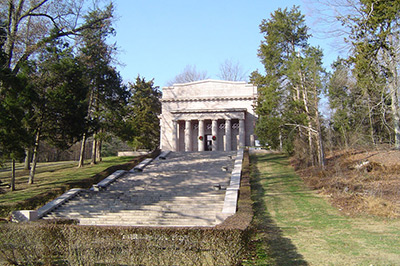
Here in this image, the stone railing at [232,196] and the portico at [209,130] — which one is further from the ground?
the portico at [209,130]

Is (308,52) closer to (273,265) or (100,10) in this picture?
(100,10)

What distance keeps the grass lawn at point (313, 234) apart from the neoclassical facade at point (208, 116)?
61.9ft

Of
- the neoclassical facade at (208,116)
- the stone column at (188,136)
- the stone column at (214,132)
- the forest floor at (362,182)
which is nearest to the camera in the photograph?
the forest floor at (362,182)

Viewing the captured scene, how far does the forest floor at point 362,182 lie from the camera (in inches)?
467

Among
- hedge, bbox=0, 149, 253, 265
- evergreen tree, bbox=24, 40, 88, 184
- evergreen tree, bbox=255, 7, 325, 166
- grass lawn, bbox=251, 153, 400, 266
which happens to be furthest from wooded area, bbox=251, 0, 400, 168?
evergreen tree, bbox=24, 40, 88, 184

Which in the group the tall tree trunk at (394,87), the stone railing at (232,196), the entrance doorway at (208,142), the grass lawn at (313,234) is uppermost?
the tall tree trunk at (394,87)

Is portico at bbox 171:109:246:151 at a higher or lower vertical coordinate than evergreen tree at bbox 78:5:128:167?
lower

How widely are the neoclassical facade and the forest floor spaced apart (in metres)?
14.5

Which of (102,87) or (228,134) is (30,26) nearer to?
(102,87)

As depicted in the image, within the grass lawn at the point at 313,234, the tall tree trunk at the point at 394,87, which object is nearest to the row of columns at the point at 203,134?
the tall tree trunk at the point at 394,87

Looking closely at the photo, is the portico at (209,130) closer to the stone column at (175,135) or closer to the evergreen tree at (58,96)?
the stone column at (175,135)

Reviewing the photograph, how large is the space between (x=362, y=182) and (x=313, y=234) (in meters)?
6.80

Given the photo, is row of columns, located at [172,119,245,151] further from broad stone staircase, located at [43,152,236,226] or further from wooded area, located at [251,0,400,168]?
broad stone staircase, located at [43,152,236,226]

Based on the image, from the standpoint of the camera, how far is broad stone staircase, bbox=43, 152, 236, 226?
1300 centimetres
